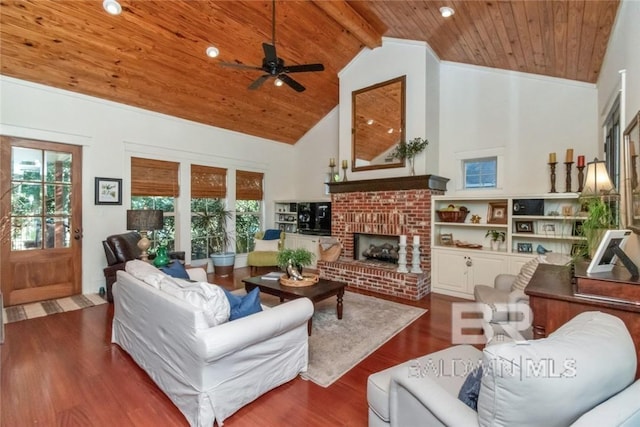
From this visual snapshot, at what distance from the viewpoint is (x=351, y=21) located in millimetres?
4117

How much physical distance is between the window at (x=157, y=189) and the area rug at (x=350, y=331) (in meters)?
3.21

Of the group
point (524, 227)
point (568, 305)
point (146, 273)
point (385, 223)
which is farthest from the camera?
point (385, 223)

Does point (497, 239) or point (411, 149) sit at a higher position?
point (411, 149)

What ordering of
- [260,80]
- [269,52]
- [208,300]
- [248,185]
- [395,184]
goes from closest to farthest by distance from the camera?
[208,300]
[269,52]
[260,80]
[395,184]
[248,185]

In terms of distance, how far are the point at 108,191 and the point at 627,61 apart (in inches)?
237

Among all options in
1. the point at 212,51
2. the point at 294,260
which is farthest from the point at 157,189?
the point at 294,260

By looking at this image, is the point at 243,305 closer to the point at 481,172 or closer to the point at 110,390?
the point at 110,390

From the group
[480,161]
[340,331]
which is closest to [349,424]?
[340,331]

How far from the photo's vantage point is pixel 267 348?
2.04m

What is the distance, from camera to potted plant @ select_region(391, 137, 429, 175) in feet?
15.0

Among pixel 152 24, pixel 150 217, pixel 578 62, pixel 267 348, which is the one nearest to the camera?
pixel 267 348

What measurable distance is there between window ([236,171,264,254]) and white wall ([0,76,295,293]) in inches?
13.7

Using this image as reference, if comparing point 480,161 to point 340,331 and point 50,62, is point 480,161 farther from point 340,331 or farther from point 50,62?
point 50,62

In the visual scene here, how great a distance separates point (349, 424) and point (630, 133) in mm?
2678
